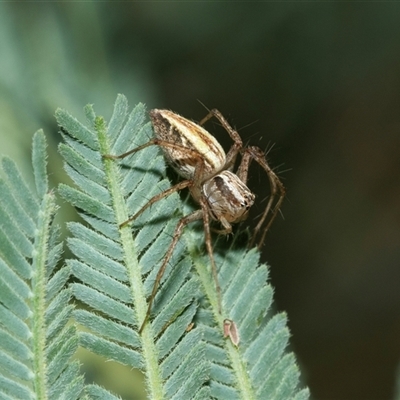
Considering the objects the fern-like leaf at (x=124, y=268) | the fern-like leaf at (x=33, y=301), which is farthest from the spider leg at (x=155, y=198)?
the fern-like leaf at (x=33, y=301)

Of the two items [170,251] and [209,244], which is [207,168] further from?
[170,251]

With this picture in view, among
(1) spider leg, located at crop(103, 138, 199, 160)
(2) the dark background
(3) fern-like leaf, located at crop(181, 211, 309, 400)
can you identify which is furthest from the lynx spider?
(2) the dark background

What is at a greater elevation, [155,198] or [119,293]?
[155,198]

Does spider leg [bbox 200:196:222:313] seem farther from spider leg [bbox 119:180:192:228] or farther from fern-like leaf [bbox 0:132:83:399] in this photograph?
fern-like leaf [bbox 0:132:83:399]

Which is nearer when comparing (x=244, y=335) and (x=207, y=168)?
(x=244, y=335)

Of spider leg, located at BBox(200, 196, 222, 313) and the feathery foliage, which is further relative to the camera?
spider leg, located at BBox(200, 196, 222, 313)

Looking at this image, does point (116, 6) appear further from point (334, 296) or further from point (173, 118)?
point (334, 296)

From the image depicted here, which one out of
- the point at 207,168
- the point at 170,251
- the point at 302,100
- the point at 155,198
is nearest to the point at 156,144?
the point at 155,198
